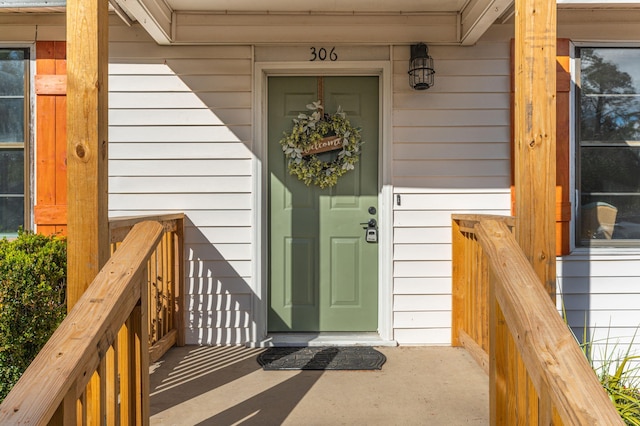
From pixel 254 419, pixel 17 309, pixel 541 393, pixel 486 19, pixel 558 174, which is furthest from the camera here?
pixel 558 174

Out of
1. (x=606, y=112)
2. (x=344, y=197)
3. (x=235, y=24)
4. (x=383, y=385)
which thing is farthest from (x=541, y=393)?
(x=235, y=24)

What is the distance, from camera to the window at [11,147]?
3.60 metres

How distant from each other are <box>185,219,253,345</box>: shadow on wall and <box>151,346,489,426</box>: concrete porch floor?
0.28 meters

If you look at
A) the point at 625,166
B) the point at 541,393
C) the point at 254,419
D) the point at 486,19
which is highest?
the point at 486,19

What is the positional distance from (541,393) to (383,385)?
56.4 inches

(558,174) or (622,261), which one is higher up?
(558,174)

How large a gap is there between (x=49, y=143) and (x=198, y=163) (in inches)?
43.4

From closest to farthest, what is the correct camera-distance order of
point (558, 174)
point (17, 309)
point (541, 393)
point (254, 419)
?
1. point (541, 393)
2. point (254, 419)
3. point (17, 309)
4. point (558, 174)

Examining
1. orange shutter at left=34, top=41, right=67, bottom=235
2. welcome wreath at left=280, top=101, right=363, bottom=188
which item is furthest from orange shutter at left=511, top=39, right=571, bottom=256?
orange shutter at left=34, top=41, right=67, bottom=235

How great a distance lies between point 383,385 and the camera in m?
2.81

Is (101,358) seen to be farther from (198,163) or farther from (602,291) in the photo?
(602,291)

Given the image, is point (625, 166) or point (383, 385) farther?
point (625, 166)

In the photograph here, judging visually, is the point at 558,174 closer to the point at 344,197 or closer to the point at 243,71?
the point at 344,197

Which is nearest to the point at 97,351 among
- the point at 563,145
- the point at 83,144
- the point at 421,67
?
the point at 83,144
